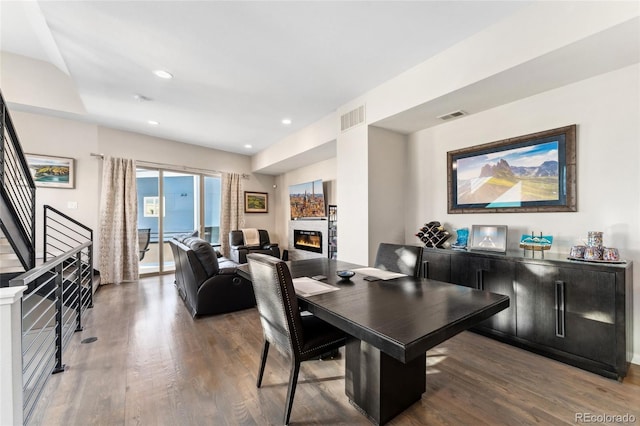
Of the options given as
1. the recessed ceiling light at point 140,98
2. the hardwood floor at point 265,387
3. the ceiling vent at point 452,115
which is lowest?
the hardwood floor at point 265,387

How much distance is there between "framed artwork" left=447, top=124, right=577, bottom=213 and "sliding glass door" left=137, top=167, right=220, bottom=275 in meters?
5.00

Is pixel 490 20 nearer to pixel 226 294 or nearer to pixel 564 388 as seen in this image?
pixel 564 388

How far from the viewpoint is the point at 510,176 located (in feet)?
9.11

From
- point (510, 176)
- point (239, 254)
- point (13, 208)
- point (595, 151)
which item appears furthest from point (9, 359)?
point (239, 254)

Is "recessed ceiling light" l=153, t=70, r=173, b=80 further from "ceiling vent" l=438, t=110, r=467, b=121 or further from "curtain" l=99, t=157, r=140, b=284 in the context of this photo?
"ceiling vent" l=438, t=110, r=467, b=121

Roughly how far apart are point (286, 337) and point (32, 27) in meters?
4.79

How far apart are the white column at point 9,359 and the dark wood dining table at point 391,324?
52.5 inches

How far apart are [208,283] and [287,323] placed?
203 centimetres

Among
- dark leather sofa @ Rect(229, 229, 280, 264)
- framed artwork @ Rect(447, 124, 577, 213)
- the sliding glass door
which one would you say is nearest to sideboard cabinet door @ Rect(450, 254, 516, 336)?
framed artwork @ Rect(447, 124, 577, 213)

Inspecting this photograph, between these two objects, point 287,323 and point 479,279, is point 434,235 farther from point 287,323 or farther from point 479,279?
point 287,323

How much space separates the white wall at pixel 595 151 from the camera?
2.11m

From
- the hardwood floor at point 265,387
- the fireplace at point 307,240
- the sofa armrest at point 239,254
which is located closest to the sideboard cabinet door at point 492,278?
the hardwood floor at point 265,387

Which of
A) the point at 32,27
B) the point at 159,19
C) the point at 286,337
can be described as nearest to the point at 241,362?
the point at 286,337

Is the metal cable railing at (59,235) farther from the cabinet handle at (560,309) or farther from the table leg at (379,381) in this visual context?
the cabinet handle at (560,309)
